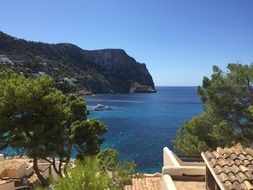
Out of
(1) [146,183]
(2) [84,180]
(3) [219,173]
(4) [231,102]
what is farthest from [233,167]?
(4) [231,102]

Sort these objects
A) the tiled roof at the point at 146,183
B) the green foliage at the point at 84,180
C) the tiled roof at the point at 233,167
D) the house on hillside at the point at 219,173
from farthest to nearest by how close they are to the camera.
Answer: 1. the tiled roof at the point at 146,183
2. the house on hillside at the point at 219,173
3. the tiled roof at the point at 233,167
4. the green foliage at the point at 84,180

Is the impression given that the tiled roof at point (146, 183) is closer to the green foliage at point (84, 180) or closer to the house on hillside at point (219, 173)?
the house on hillside at point (219, 173)

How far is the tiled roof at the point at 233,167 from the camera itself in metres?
8.51

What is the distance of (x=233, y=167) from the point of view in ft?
30.3

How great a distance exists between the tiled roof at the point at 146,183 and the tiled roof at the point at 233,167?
949 centimetres

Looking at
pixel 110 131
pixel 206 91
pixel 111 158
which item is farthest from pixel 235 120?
pixel 110 131

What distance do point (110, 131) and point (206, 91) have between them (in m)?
49.9

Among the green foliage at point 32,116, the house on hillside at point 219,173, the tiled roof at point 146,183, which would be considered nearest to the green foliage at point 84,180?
the house on hillside at point 219,173

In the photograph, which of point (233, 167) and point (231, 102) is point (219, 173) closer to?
point (233, 167)

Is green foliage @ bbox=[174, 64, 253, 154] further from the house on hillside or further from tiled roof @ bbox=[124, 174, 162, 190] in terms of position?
the house on hillside

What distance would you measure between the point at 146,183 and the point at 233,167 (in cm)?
1220

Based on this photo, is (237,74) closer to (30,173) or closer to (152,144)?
(30,173)

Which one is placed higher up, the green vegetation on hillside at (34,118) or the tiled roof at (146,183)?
the green vegetation on hillside at (34,118)

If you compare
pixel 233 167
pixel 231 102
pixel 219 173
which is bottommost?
pixel 219 173
